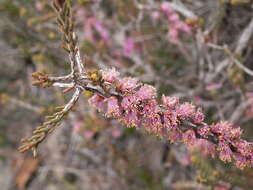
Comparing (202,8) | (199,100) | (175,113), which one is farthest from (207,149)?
(202,8)

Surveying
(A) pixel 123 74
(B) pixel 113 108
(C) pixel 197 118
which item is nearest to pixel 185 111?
(C) pixel 197 118

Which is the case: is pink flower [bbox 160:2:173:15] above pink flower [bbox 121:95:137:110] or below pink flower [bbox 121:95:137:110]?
above

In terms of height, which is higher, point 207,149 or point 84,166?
point 84,166

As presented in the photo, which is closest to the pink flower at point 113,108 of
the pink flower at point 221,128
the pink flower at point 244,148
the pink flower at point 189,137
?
the pink flower at point 189,137

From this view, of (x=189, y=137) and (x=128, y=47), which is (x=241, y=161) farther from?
(x=128, y=47)

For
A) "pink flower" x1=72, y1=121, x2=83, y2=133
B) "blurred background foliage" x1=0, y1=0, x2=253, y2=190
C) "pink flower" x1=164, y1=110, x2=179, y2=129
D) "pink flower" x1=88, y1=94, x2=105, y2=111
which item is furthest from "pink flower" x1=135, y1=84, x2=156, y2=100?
"pink flower" x1=72, y1=121, x2=83, y2=133

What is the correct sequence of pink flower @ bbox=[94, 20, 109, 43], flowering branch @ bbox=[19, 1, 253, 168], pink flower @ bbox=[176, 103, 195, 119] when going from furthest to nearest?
pink flower @ bbox=[94, 20, 109, 43]
pink flower @ bbox=[176, 103, 195, 119]
flowering branch @ bbox=[19, 1, 253, 168]

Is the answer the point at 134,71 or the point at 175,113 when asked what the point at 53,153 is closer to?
the point at 134,71

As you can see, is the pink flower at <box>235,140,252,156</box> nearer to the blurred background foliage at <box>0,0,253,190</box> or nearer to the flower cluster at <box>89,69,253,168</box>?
the flower cluster at <box>89,69,253,168</box>
